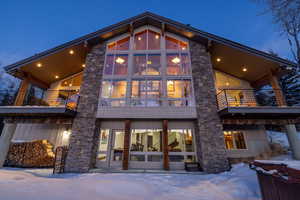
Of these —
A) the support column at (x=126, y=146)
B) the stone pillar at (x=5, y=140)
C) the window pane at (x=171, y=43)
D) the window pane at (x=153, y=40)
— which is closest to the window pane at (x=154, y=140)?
the support column at (x=126, y=146)

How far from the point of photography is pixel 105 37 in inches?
390

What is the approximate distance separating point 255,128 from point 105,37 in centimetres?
1242

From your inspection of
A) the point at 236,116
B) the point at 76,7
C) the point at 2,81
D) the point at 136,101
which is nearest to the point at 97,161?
the point at 136,101

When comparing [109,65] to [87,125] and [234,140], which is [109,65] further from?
[234,140]

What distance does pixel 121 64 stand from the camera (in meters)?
9.43

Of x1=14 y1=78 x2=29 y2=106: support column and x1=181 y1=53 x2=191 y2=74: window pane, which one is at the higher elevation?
x1=181 y1=53 x2=191 y2=74: window pane

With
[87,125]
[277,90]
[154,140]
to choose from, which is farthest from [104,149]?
[277,90]

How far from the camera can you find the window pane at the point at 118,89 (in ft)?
28.0

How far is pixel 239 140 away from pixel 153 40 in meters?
9.28

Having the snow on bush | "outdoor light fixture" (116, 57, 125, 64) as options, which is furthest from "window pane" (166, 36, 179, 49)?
the snow on bush

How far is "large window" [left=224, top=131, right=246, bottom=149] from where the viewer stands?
29.6 feet

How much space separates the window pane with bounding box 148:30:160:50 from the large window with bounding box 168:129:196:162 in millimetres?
6051

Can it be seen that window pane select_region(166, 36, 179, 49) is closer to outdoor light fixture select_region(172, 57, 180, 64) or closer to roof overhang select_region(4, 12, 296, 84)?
roof overhang select_region(4, 12, 296, 84)

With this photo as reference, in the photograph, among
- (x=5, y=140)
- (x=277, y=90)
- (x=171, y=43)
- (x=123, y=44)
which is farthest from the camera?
(x=123, y=44)
